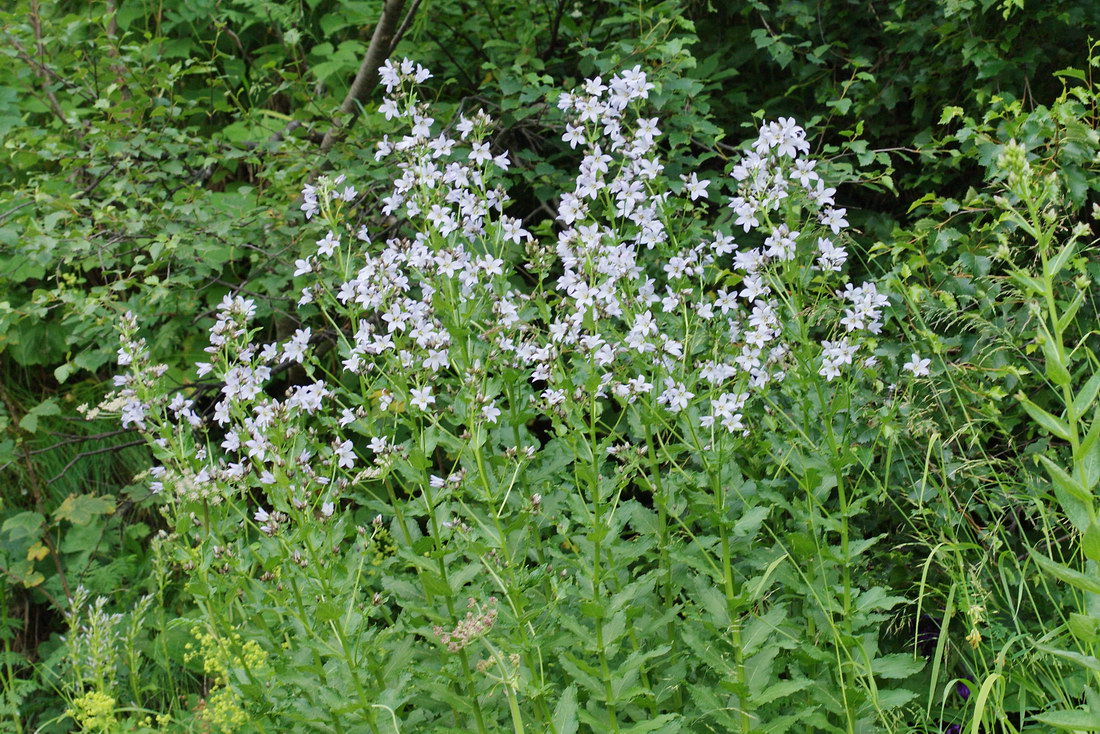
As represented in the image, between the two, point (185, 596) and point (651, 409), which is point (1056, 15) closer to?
point (651, 409)

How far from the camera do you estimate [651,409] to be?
246 centimetres

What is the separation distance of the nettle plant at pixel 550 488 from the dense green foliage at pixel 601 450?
22 millimetres

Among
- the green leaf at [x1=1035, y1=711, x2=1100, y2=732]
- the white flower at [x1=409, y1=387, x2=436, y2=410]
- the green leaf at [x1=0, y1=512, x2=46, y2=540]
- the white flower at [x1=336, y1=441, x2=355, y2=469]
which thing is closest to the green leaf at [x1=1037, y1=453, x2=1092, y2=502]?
the green leaf at [x1=1035, y1=711, x2=1100, y2=732]

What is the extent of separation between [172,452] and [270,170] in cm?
204

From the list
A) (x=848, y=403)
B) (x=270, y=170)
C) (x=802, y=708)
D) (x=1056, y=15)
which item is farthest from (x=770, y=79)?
(x=802, y=708)

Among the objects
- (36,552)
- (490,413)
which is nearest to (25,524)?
(36,552)

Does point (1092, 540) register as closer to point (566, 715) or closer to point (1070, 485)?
point (1070, 485)

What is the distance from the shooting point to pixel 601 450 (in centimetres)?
237

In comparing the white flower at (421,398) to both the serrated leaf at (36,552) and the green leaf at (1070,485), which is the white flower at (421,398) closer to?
the green leaf at (1070,485)

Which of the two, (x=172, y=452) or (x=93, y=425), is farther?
(x=93, y=425)

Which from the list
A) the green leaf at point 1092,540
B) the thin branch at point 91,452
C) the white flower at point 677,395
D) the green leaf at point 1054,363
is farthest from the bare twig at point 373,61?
the green leaf at point 1092,540

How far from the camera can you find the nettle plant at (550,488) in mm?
2398

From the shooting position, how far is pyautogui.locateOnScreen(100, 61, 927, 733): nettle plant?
2.40 meters

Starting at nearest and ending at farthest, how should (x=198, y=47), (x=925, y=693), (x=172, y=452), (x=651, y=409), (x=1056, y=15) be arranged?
1. (x=651, y=409)
2. (x=172, y=452)
3. (x=925, y=693)
4. (x=1056, y=15)
5. (x=198, y=47)
